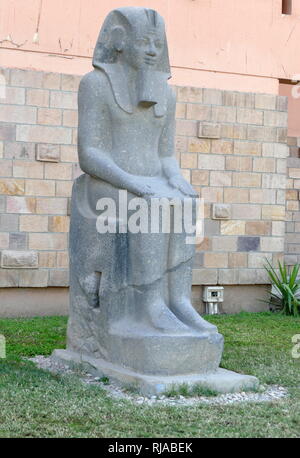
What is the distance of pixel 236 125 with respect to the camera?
9.13 m

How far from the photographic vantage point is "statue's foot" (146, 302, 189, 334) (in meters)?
4.96

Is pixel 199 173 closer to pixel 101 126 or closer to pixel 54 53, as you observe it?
pixel 54 53

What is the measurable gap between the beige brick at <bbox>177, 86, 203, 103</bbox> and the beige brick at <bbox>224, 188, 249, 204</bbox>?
1.03 metres

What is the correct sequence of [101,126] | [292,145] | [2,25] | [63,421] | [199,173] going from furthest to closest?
[292,145] < [199,173] < [2,25] < [101,126] < [63,421]

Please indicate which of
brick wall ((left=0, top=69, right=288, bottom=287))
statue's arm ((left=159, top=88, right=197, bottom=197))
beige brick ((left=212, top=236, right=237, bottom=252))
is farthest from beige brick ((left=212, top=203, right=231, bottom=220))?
statue's arm ((left=159, top=88, right=197, bottom=197))

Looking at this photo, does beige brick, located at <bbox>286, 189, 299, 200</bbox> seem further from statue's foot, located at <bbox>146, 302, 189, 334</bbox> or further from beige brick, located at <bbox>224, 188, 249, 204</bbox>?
statue's foot, located at <bbox>146, 302, 189, 334</bbox>

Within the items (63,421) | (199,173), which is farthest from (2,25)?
(63,421)

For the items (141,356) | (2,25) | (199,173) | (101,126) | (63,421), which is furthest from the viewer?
(199,173)

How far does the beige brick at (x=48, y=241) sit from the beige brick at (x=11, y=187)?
450 millimetres

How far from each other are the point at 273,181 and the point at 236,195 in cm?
51

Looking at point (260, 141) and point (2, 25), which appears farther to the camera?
point (260, 141)

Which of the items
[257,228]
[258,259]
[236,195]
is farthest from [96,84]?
[258,259]

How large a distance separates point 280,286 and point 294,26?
9.57ft

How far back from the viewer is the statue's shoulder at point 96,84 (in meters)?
5.36
